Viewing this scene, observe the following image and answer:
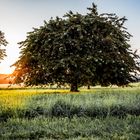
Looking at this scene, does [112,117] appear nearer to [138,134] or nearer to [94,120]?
[94,120]

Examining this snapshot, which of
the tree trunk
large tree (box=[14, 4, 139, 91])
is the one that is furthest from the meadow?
the tree trunk

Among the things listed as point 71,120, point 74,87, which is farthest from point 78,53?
point 71,120

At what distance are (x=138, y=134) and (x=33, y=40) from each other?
21.6 meters

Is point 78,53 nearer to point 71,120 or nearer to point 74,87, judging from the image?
point 74,87

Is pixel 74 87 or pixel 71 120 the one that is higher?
pixel 74 87

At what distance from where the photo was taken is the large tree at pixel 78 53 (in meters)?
30.4

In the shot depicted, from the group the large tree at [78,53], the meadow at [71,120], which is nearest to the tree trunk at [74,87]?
the large tree at [78,53]

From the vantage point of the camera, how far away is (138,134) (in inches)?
475

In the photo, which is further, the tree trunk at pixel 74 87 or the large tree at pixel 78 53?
the tree trunk at pixel 74 87

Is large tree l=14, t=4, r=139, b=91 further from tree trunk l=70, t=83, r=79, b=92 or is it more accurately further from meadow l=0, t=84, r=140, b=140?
meadow l=0, t=84, r=140, b=140

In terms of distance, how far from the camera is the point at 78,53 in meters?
31.0

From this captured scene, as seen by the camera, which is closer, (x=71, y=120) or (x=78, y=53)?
(x=71, y=120)

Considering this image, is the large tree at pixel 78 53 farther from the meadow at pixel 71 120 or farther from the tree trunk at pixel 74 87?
the meadow at pixel 71 120

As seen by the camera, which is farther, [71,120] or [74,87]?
[74,87]
